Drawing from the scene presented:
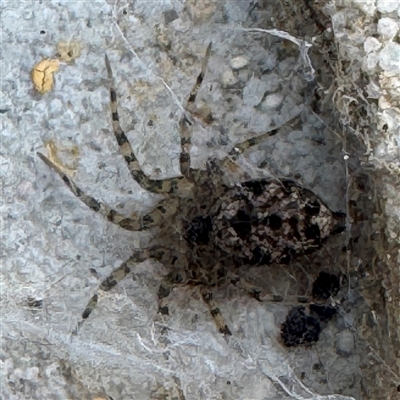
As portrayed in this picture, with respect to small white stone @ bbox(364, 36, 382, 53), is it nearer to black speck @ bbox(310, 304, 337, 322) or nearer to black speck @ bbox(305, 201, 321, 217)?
black speck @ bbox(305, 201, 321, 217)

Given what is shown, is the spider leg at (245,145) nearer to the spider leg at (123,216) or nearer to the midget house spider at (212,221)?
the midget house spider at (212,221)

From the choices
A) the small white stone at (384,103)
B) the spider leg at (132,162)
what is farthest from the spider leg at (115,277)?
the small white stone at (384,103)

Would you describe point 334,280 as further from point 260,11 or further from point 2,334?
point 2,334

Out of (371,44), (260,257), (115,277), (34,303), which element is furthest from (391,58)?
(34,303)

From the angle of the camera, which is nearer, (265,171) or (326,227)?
(326,227)

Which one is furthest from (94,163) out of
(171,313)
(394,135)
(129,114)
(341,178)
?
(394,135)

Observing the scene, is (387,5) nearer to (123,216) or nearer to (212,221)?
(212,221)
